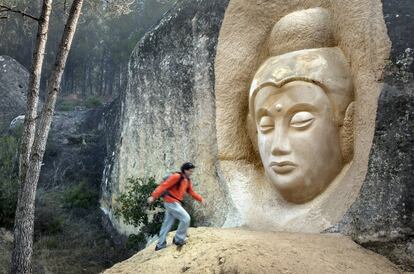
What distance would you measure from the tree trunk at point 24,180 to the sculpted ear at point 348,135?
4188mm

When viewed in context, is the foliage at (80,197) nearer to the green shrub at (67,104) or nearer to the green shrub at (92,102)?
the green shrub at (67,104)

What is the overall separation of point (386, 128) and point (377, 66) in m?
0.53

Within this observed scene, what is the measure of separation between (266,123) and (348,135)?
75cm

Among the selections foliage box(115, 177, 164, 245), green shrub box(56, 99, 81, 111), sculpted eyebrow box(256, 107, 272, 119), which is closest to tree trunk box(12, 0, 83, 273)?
foliage box(115, 177, 164, 245)

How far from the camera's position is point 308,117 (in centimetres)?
486

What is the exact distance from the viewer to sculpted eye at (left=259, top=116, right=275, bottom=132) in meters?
5.10

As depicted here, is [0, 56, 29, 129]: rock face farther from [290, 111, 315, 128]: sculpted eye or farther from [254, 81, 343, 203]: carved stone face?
[290, 111, 315, 128]: sculpted eye

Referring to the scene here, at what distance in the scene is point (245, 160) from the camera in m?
5.64

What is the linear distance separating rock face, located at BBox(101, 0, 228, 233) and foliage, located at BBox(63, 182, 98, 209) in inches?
91.7

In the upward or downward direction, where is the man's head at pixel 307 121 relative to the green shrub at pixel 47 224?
upward

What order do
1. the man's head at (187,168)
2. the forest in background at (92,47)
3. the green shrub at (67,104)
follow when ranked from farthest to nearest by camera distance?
the forest in background at (92,47) < the green shrub at (67,104) < the man's head at (187,168)

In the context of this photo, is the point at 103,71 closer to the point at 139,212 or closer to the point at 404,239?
the point at 139,212

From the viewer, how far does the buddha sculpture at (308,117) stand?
4852 millimetres

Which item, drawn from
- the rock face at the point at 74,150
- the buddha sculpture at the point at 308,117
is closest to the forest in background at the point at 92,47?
the rock face at the point at 74,150
